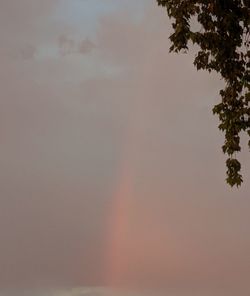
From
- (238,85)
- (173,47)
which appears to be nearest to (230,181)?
(238,85)

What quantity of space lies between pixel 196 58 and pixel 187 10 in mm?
1542

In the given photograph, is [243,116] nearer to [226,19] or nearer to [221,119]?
[221,119]

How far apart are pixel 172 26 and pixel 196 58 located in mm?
1242

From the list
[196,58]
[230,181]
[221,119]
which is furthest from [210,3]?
[230,181]

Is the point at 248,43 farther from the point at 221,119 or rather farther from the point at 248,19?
the point at 221,119

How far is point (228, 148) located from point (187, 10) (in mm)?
4080

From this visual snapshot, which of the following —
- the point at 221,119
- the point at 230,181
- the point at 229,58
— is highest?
the point at 229,58

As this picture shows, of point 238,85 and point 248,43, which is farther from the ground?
point 248,43

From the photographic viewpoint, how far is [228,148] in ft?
58.9

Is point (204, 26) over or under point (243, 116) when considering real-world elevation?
over

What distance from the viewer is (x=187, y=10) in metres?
17.5

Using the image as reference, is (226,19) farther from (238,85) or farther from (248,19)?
(238,85)

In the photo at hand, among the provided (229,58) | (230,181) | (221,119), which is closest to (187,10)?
(229,58)

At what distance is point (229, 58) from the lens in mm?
17922
